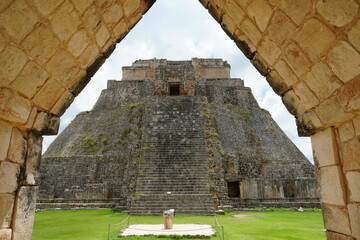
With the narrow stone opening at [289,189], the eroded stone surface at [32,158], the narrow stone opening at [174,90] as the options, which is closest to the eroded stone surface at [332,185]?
the eroded stone surface at [32,158]

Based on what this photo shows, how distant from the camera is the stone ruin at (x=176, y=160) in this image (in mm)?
11516

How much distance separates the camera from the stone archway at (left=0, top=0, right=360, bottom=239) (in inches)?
81.6

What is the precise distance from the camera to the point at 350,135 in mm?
2281

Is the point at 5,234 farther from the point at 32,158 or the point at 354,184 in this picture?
the point at 354,184

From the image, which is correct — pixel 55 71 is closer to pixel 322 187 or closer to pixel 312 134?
pixel 312 134

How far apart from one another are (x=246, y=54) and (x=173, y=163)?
9912 mm

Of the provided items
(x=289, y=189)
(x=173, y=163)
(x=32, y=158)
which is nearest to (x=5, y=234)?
(x=32, y=158)

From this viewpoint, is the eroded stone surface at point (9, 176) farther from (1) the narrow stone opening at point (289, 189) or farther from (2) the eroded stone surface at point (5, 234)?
(1) the narrow stone opening at point (289, 189)

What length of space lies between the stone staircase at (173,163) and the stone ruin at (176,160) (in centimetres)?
4

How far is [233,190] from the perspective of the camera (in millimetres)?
13836

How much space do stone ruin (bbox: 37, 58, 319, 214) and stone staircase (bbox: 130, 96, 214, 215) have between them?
0.13ft

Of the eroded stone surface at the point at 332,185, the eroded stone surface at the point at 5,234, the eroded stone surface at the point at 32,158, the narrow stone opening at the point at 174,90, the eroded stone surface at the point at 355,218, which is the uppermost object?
the narrow stone opening at the point at 174,90

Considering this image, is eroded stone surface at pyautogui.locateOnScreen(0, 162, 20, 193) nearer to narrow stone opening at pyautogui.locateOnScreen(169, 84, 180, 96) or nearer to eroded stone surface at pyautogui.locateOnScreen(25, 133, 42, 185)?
eroded stone surface at pyautogui.locateOnScreen(25, 133, 42, 185)

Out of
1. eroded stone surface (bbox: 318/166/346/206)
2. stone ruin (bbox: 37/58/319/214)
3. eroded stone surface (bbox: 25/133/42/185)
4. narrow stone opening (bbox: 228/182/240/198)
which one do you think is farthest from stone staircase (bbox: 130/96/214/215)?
eroded stone surface (bbox: 318/166/346/206)
